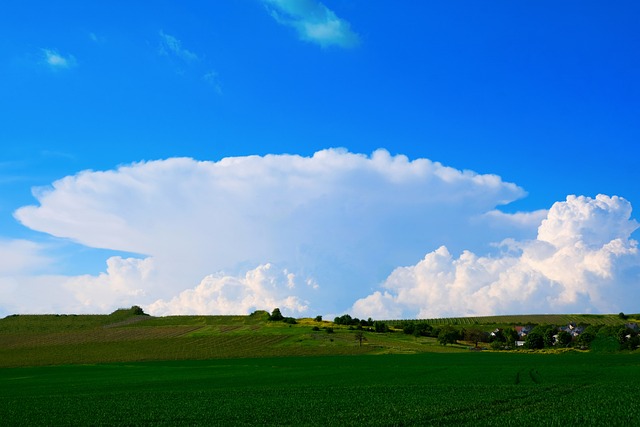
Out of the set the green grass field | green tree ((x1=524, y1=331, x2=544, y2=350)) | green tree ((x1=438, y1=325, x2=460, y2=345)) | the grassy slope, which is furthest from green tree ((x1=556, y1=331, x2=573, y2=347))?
the green grass field

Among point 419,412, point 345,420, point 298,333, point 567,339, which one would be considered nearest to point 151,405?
point 345,420

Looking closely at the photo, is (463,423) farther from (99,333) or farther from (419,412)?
(99,333)

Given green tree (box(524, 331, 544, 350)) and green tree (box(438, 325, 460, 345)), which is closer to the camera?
green tree (box(438, 325, 460, 345))

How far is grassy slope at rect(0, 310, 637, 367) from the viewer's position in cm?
12456

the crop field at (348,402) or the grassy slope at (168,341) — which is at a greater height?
the grassy slope at (168,341)

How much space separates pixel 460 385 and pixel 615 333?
5715 inches

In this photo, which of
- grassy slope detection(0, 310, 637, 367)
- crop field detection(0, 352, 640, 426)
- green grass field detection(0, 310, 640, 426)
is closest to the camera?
crop field detection(0, 352, 640, 426)

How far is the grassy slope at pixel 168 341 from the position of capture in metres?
125

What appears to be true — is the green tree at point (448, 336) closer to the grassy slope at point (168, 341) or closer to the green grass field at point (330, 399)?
the grassy slope at point (168, 341)

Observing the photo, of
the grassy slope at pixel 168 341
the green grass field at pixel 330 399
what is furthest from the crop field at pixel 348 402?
the grassy slope at pixel 168 341

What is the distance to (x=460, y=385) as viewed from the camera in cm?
5262

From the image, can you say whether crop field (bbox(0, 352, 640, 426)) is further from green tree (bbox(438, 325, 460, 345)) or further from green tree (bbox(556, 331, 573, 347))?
green tree (bbox(556, 331, 573, 347))

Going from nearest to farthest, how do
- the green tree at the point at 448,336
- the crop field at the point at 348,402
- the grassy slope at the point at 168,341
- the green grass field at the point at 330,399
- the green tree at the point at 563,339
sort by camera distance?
the crop field at the point at 348,402 → the green grass field at the point at 330,399 → the grassy slope at the point at 168,341 → the green tree at the point at 448,336 → the green tree at the point at 563,339

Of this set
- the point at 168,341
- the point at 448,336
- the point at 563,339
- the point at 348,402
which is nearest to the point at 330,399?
the point at 348,402
